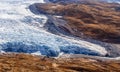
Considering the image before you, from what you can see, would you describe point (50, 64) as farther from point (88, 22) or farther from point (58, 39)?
point (88, 22)

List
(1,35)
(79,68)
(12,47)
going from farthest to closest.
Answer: (1,35) < (12,47) < (79,68)

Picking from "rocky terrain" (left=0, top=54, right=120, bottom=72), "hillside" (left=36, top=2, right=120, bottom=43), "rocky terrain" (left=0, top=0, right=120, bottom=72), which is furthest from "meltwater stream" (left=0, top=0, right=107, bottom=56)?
"hillside" (left=36, top=2, right=120, bottom=43)

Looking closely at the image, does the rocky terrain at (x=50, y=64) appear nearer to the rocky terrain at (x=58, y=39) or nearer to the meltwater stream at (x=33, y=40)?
the rocky terrain at (x=58, y=39)

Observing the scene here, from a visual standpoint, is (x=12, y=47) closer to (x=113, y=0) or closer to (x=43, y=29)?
(x=43, y=29)

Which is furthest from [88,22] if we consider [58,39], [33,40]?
[33,40]

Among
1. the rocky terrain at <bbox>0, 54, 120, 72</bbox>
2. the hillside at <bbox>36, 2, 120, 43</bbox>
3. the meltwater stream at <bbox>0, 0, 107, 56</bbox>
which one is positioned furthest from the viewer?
the hillside at <bbox>36, 2, 120, 43</bbox>

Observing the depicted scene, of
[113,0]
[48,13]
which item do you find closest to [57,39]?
[48,13]

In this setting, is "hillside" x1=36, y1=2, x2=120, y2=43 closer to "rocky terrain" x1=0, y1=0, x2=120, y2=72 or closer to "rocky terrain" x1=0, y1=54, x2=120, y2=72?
"rocky terrain" x1=0, y1=0, x2=120, y2=72
